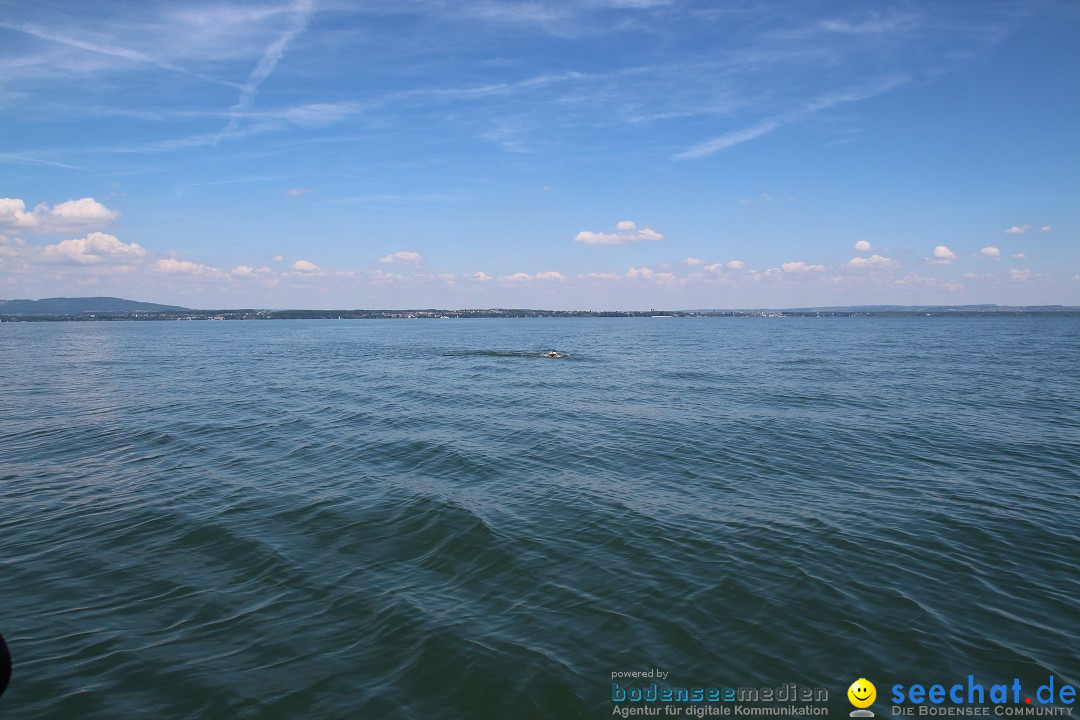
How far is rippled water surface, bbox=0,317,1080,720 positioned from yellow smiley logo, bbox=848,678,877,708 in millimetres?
184

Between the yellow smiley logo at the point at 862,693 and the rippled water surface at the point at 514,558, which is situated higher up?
the rippled water surface at the point at 514,558

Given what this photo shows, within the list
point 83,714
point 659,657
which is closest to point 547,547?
point 659,657

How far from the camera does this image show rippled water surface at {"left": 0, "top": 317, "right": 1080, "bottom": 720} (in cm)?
1016

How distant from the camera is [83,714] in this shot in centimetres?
901

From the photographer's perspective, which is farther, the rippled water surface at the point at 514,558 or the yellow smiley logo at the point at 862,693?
the rippled water surface at the point at 514,558

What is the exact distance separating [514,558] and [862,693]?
27.4 ft

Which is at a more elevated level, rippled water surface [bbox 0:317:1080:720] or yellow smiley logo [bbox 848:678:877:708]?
rippled water surface [bbox 0:317:1080:720]

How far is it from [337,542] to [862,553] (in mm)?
15106

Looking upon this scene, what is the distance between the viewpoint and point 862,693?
977cm

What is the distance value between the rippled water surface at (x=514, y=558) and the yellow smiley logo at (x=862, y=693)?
18 cm

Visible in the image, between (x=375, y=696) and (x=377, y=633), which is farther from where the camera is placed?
(x=377, y=633)

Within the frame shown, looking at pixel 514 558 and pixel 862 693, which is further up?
pixel 514 558

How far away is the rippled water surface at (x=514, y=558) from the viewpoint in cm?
1016

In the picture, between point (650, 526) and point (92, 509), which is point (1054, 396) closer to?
point (650, 526)
